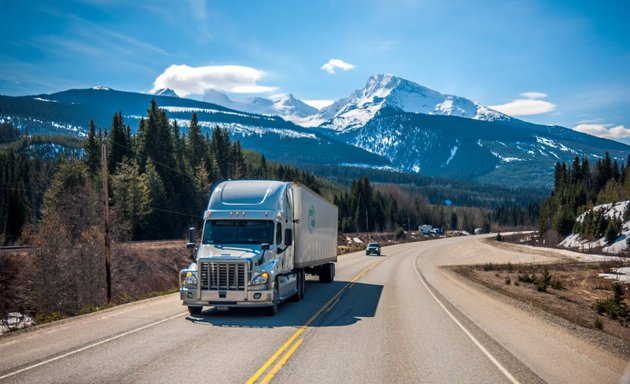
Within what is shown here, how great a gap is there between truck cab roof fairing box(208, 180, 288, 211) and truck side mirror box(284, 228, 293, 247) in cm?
96

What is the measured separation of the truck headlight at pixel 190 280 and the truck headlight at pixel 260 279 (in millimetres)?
1742

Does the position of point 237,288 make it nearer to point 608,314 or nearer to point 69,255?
point 608,314

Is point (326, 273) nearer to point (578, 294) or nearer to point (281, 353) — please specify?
point (578, 294)

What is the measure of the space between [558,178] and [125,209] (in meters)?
126

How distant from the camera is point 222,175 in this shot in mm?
106938

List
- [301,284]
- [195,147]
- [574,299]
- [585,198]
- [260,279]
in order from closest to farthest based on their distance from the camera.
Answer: [260,279] < [301,284] < [574,299] < [195,147] < [585,198]

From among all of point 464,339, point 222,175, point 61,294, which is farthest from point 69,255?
point 222,175

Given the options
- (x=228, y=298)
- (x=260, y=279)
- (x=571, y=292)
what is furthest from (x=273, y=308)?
(x=571, y=292)

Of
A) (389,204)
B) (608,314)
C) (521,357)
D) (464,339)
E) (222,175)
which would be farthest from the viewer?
(389,204)

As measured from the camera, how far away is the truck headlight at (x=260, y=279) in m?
16.7

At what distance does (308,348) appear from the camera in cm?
1224

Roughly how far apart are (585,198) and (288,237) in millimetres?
118183

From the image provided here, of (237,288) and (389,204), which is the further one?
(389,204)

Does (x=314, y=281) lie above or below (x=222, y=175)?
below
